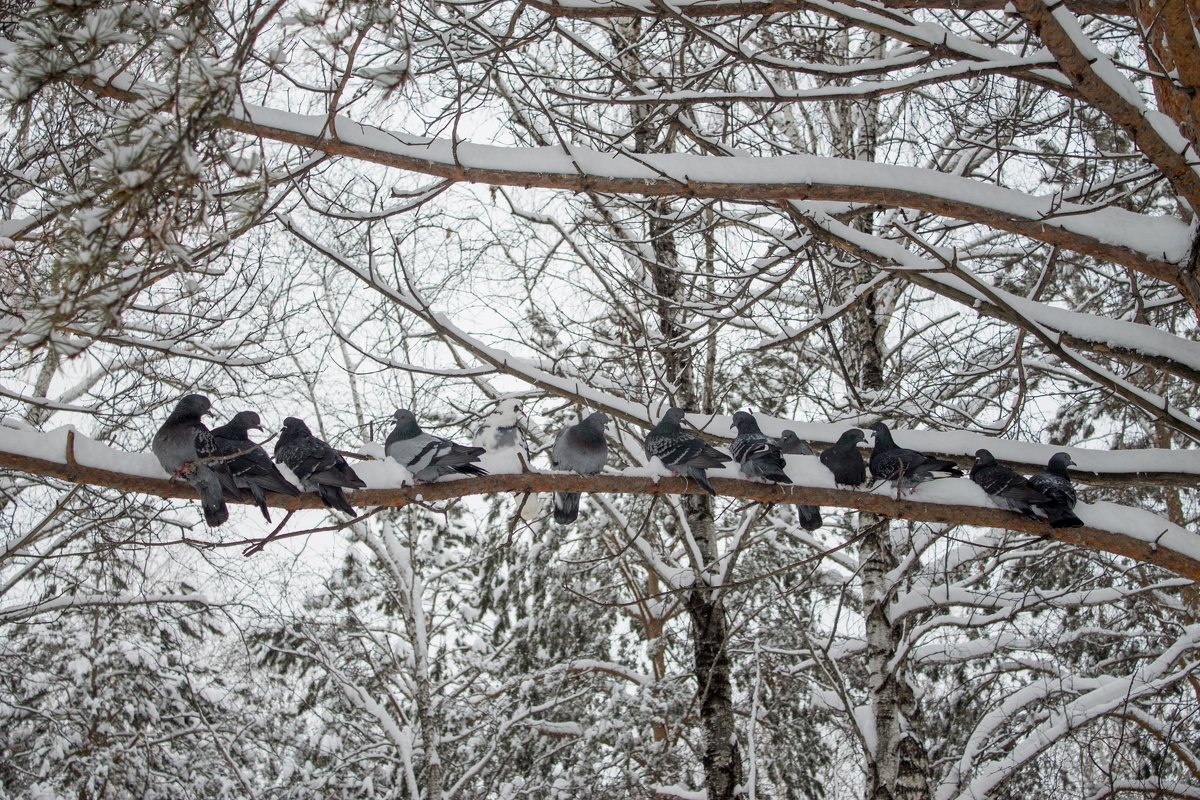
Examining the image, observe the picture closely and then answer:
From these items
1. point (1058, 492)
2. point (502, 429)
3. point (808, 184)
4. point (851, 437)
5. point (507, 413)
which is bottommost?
point (1058, 492)

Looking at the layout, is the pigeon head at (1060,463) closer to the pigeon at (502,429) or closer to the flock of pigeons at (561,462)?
the flock of pigeons at (561,462)

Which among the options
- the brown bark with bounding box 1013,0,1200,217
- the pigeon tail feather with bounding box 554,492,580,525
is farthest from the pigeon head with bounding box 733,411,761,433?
the brown bark with bounding box 1013,0,1200,217

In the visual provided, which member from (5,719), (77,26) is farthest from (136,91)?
(5,719)

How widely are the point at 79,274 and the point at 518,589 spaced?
32.1 feet

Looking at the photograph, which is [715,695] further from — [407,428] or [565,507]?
[407,428]

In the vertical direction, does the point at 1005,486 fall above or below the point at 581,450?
below

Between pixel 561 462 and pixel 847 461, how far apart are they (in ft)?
4.98

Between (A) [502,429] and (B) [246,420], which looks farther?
(A) [502,429]

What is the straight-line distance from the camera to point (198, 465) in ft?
11.3

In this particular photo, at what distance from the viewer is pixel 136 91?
8.99 ft

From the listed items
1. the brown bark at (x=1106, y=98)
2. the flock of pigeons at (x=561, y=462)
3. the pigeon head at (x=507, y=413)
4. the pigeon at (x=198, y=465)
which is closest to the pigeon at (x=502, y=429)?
the pigeon head at (x=507, y=413)

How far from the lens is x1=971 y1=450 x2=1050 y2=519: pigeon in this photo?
12.6ft

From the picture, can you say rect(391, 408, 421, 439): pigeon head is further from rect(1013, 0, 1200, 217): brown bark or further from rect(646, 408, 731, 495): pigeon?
rect(1013, 0, 1200, 217): brown bark

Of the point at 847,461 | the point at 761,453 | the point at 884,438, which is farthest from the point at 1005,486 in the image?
the point at 761,453
